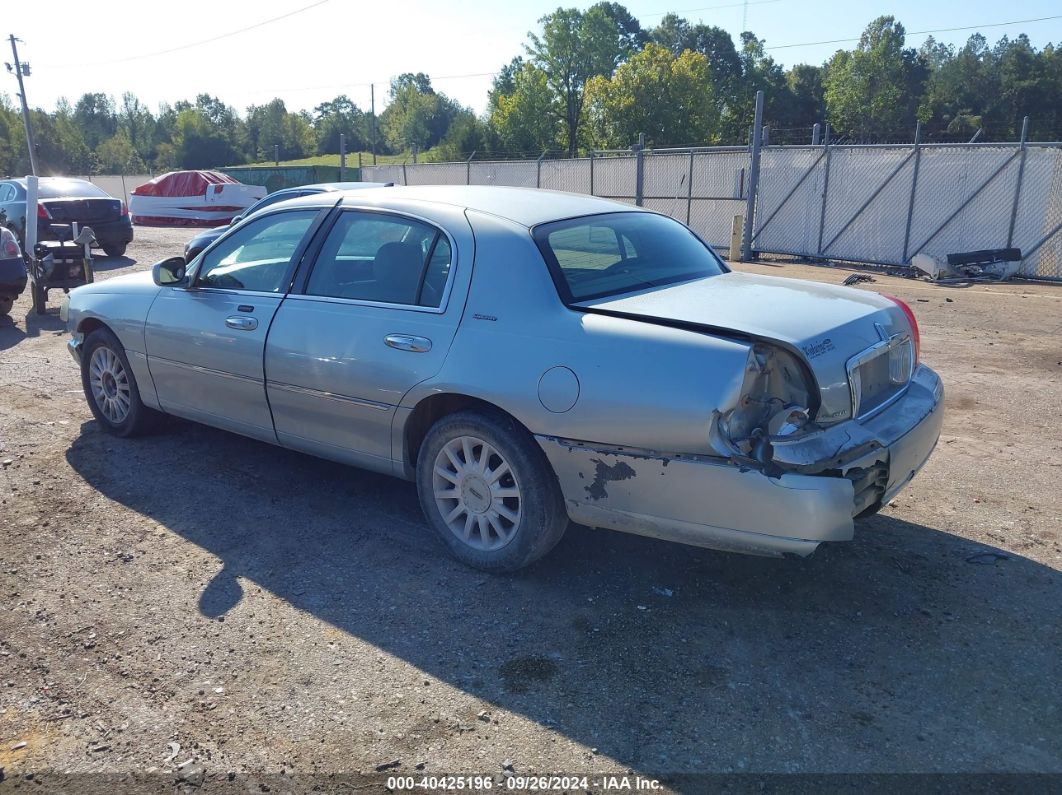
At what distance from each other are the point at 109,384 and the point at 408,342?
9.81 ft

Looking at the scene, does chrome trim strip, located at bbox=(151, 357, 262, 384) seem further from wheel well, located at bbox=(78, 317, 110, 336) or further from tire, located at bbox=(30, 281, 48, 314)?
tire, located at bbox=(30, 281, 48, 314)

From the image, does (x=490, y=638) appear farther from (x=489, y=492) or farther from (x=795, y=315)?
(x=795, y=315)

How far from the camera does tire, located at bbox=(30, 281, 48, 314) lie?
10.9m

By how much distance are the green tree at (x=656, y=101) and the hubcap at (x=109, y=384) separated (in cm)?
5559

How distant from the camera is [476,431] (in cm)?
375

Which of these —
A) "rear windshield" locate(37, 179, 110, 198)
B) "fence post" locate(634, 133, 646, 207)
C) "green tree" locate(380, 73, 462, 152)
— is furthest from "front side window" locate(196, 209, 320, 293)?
"green tree" locate(380, 73, 462, 152)

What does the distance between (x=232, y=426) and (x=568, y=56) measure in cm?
7615

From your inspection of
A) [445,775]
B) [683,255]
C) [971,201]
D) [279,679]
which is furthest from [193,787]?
[971,201]

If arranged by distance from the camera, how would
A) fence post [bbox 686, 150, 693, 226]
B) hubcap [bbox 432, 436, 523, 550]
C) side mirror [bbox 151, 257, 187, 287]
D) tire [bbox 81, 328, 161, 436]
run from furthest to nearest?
fence post [bbox 686, 150, 693, 226] → tire [bbox 81, 328, 161, 436] → side mirror [bbox 151, 257, 187, 287] → hubcap [bbox 432, 436, 523, 550]

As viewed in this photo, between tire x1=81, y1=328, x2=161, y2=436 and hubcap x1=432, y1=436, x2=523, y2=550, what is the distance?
2723 mm

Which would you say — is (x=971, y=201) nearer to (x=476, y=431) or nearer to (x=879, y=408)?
(x=879, y=408)

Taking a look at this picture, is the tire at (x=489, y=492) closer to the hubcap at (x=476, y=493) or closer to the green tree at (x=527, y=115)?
the hubcap at (x=476, y=493)

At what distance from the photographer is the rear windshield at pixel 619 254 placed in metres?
3.84

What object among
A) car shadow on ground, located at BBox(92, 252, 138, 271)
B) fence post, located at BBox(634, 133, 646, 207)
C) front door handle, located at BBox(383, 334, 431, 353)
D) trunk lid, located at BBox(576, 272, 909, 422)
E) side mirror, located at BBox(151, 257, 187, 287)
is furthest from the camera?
fence post, located at BBox(634, 133, 646, 207)
